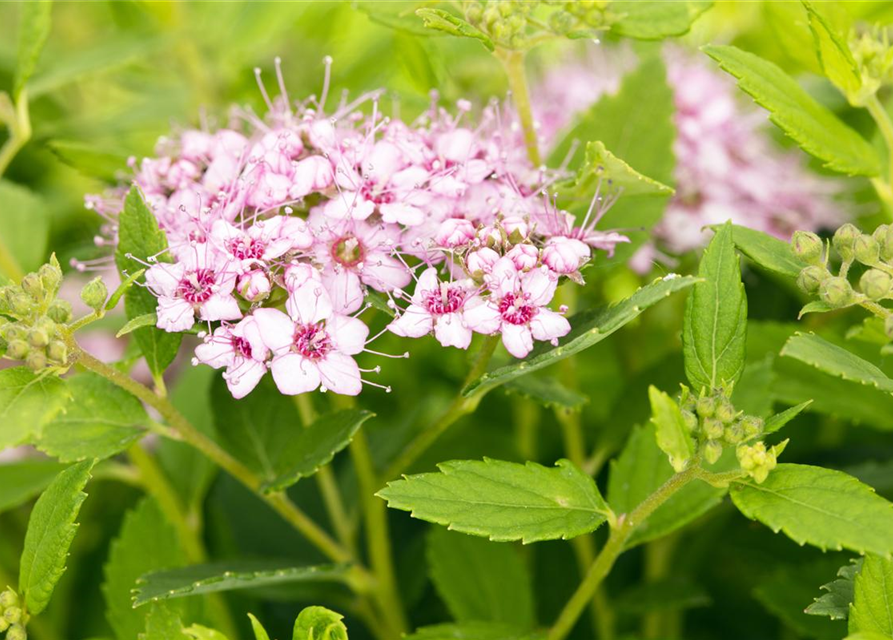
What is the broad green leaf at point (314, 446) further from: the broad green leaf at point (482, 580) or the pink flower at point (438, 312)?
the broad green leaf at point (482, 580)

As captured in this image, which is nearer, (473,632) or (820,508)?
(820,508)

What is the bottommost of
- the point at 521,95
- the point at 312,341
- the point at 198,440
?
the point at 198,440

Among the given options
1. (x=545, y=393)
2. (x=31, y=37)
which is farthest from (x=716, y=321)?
(x=31, y=37)

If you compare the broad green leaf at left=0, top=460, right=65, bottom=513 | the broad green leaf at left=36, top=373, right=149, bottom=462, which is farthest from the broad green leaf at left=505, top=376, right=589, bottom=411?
the broad green leaf at left=0, top=460, right=65, bottom=513

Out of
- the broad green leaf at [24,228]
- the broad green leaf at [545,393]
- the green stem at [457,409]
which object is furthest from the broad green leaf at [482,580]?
the broad green leaf at [24,228]

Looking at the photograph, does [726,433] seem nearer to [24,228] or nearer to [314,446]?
[314,446]

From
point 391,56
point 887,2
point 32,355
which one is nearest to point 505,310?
point 32,355

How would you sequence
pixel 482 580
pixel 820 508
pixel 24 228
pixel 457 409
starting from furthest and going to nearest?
pixel 24 228
pixel 482 580
pixel 457 409
pixel 820 508
